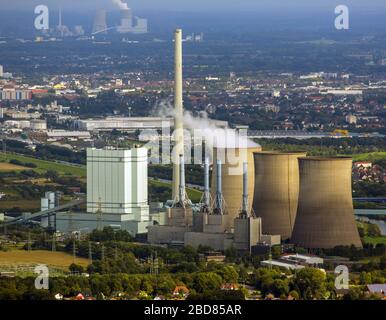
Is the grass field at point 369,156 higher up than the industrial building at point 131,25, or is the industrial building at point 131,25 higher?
the industrial building at point 131,25

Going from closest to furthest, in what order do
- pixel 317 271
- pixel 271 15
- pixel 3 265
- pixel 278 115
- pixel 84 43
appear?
pixel 317 271 → pixel 3 265 → pixel 278 115 → pixel 84 43 → pixel 271 15

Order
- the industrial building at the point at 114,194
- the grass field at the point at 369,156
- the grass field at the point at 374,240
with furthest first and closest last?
the grass field at the point at 369,156 < the industrial building at the point at 114,194 < the grass field at the point at 374,240

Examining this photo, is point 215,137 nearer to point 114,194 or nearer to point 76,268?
point 114,194

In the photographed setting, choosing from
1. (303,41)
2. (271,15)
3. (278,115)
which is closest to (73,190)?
(278,115)

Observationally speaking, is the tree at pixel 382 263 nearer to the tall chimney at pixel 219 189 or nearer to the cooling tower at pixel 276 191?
the cooling tower at pixel 276 191

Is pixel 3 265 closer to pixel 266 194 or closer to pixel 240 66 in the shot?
pixel 266 194

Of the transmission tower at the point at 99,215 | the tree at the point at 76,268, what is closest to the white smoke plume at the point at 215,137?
the transmission tower at the point at 99,215
